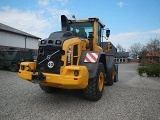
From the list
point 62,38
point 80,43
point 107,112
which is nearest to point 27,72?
point 62,38

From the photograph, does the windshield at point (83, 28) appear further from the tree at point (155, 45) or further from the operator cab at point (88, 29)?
the tree at point (155, 45)

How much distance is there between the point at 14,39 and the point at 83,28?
2485 cm

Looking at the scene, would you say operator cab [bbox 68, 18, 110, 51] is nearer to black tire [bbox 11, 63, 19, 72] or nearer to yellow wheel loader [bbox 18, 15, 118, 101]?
yellow wheel loader [bbox 18, 15, 118, 101]

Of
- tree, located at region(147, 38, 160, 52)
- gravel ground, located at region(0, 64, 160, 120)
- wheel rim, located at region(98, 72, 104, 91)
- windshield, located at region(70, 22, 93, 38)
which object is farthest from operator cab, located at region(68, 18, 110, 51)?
→ tree, located at region(147, 38, 160, 52)

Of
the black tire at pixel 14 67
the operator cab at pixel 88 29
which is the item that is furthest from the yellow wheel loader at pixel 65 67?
the black tire at pixel 14 67

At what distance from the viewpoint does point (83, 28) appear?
8.23 metres

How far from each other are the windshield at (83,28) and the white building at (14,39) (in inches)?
848

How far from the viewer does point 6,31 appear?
94.5 feet

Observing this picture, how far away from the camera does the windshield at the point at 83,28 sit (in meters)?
8.10

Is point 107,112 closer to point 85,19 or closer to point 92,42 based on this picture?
point 92,42

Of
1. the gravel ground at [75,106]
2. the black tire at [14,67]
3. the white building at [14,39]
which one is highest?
the white building at [14,39]

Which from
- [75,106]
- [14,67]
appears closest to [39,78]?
[75,106]

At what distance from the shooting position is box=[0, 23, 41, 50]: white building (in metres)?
28.2

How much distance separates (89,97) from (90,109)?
71 centimetres
